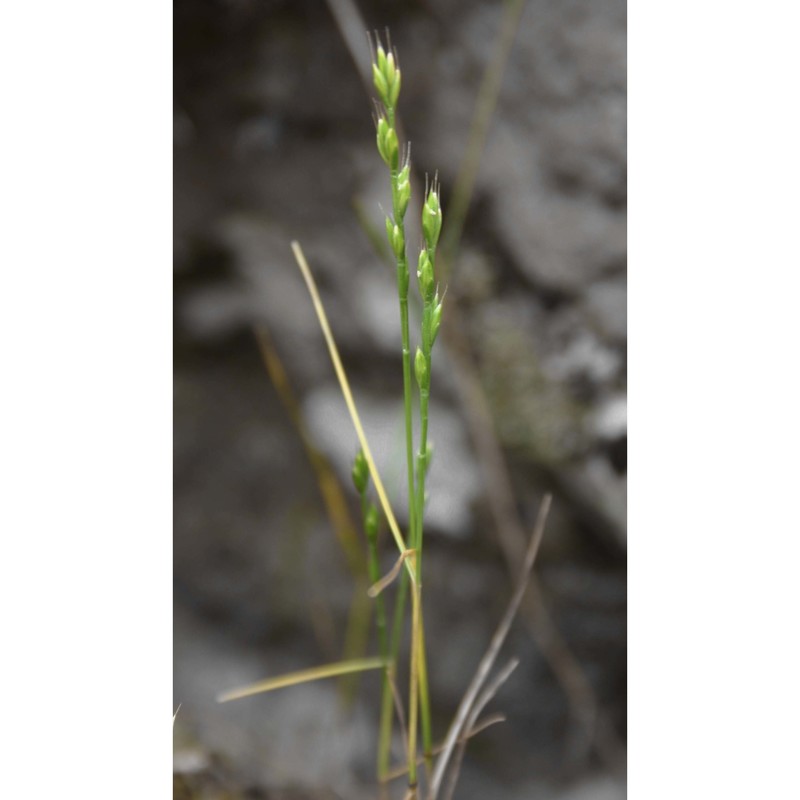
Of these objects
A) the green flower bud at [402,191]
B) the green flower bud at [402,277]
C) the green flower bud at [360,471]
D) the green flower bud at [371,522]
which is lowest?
the green flower bud at [371,522]

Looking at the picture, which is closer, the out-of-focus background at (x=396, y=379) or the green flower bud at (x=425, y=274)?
the green flower bud at (x=425, y=274)

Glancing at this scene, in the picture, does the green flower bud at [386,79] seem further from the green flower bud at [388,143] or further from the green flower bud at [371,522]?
the green flower bud at [371,522]

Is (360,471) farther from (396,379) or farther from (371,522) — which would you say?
(396,379)

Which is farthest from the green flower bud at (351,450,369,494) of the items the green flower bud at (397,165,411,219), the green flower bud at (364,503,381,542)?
the green flower bud at (397,165,411,219)

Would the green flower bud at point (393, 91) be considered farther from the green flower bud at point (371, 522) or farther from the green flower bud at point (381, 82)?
the green flower bud at point (371, 522)

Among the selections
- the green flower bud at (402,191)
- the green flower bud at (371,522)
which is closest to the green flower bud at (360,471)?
the green flower bud at (371,522)

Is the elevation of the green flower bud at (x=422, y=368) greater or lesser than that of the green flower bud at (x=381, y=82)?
lesser

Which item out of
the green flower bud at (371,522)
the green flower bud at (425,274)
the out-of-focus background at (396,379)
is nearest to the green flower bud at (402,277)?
the green flower bud at (425,274)

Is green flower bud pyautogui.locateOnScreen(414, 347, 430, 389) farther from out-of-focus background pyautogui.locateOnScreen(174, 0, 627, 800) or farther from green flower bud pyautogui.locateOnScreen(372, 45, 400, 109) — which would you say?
out-of-focus background pyautogui.locateOnScreen(174, 0, 627, 800)
